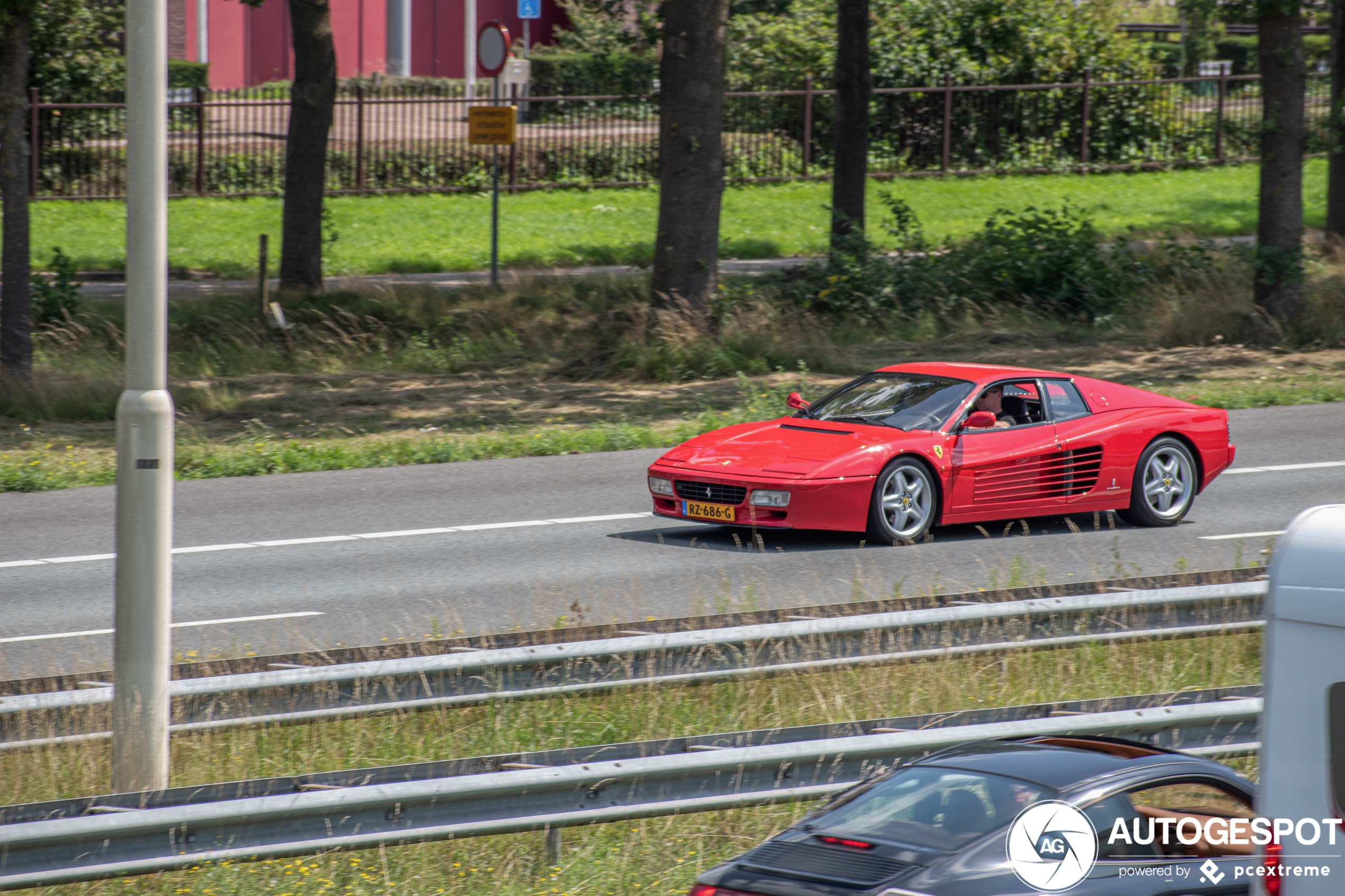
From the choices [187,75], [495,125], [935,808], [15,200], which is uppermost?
[187,75]

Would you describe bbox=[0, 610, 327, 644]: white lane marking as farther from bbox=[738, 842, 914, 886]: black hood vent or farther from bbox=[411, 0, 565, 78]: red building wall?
bbox=[411, 0, 565, 78]: red building wall

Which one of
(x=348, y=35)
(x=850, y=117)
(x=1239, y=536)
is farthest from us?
(x=348, y=35)

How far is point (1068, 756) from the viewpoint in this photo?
16.1 ft

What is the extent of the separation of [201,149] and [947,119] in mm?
16974

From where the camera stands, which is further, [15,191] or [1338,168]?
[1338,168]

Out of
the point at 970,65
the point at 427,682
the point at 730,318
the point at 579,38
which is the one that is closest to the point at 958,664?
the point at 427,682

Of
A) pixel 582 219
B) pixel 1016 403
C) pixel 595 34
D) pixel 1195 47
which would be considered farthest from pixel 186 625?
pixel 1195 47

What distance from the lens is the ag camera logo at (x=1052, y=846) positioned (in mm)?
4250

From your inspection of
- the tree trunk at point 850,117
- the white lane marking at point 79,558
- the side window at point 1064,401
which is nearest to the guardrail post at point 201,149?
the tree trunk at point 850,117

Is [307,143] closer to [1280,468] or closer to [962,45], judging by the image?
[1280,468]

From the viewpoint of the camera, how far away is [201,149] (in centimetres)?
3253

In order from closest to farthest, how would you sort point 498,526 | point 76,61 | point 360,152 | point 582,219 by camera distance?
point 498,526 → point 582,219 → point 76,61 → point 360,152

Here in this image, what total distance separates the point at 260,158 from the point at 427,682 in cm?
2875

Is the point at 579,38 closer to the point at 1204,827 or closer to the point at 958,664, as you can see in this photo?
the point at 958,664
